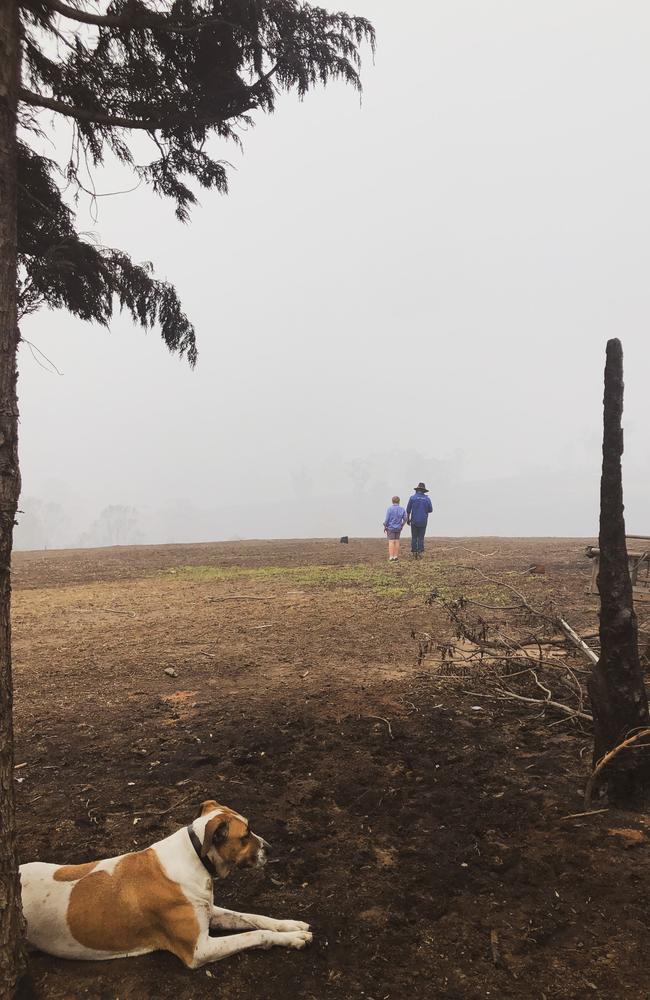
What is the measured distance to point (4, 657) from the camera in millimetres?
2709

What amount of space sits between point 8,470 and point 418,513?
57.2 ft

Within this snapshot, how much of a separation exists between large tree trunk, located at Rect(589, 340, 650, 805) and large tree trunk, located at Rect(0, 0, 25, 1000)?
146 inches

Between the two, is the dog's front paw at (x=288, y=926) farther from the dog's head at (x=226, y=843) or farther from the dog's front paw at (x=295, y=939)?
the dog's head at (x=226, y=843)

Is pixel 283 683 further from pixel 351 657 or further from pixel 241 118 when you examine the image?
pixel 241 118

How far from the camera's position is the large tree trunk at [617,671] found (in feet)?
12.8

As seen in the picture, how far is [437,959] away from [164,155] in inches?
224

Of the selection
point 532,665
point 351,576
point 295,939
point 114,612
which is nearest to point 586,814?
point 295,939

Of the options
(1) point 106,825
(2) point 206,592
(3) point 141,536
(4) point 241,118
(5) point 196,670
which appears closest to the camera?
(1) point 106,825

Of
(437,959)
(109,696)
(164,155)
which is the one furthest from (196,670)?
(164,155)

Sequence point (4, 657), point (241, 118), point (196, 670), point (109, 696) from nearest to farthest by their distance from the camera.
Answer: point (4, 657) < point (241, 118) < point (109, 696) < point (196, 670)

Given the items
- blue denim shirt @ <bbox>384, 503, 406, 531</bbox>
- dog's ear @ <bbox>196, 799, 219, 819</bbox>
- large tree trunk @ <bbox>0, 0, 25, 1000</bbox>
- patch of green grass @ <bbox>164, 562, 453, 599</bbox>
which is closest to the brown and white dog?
dog's ear @ <bbox>196, 799, 219, 819</bbox>

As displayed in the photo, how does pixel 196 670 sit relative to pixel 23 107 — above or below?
below

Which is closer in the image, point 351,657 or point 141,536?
point 351,657

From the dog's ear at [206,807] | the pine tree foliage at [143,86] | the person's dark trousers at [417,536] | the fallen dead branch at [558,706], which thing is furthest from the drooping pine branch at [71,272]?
the person's dark trousers at [417,536]
